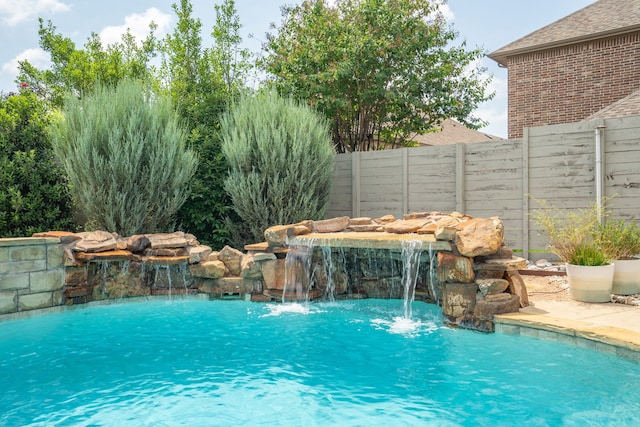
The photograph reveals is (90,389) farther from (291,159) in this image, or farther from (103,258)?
(291,159)

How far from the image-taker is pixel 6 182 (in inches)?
295

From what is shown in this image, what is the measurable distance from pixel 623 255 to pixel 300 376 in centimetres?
415

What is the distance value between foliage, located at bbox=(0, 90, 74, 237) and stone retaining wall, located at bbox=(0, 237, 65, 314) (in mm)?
1786

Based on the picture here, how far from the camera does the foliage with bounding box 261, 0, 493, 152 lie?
1241 centimetres

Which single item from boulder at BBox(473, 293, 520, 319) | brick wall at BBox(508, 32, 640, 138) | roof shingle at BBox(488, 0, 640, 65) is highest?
roof shingle at BBox(488, 0, 640, 65)

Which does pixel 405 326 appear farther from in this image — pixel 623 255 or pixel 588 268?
pixel 623 255

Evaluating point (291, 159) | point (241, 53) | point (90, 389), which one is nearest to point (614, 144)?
point (291, 159)

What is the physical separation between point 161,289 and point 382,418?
15.0 ft

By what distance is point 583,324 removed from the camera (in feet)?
14.5

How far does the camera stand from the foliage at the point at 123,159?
7.67 m

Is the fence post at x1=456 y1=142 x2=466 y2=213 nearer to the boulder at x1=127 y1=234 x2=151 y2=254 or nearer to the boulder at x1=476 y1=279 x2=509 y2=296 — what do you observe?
the boulder at x1=476 y1=279 x2=509 y2=296

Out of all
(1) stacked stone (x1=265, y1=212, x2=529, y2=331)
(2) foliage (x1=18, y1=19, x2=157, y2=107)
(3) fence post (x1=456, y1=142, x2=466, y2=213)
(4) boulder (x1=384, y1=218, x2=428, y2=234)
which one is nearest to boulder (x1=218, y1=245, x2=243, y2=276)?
(4) boulder (x1=384, y1=218, x2=428, y2=234)

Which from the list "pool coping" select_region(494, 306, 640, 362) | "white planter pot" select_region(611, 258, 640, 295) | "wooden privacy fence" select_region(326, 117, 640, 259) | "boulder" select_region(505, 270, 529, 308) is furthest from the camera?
"wooden privacy fence" select_region(326, 117, 640, 259)

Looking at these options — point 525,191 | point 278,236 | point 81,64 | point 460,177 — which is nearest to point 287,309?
point 278,236
